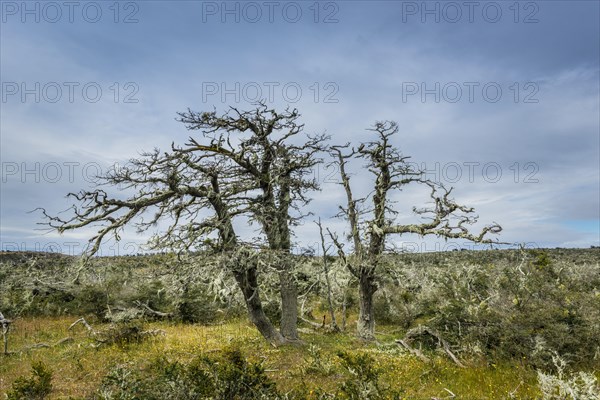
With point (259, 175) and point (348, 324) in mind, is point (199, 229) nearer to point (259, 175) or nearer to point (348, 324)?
point (259, 175)

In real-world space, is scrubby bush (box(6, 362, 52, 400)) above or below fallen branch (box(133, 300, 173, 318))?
above

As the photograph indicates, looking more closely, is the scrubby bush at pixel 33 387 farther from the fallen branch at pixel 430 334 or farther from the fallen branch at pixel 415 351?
the fallen branch at pixel 430 334

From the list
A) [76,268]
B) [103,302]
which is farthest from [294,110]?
[103,302]

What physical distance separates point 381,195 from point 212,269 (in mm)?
8966

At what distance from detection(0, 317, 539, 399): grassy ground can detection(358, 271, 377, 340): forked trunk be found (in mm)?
722

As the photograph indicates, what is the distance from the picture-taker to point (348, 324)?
2345 centimetres

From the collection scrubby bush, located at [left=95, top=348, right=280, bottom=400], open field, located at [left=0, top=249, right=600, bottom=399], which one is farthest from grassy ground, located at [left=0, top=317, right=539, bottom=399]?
scrubby bush, located at [left=95, top=348, right=280, bottom=400]

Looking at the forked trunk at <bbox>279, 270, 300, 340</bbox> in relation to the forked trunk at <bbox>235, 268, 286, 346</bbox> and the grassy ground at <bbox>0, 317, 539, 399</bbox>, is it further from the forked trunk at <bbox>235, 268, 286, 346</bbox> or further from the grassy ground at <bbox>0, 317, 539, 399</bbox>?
the grassy ground at <bbox>0, 317, 539, 399</bbox>

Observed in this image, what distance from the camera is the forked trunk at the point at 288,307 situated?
15934 millimetres

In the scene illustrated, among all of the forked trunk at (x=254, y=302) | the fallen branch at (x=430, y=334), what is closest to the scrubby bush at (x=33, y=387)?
the forked trunk at (x=254, y=302)

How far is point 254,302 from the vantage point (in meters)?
14.6

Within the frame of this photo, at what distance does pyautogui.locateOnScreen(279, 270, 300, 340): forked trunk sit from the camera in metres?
15.9

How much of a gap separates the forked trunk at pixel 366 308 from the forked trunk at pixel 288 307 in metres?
3.72

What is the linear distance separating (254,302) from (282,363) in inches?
101
